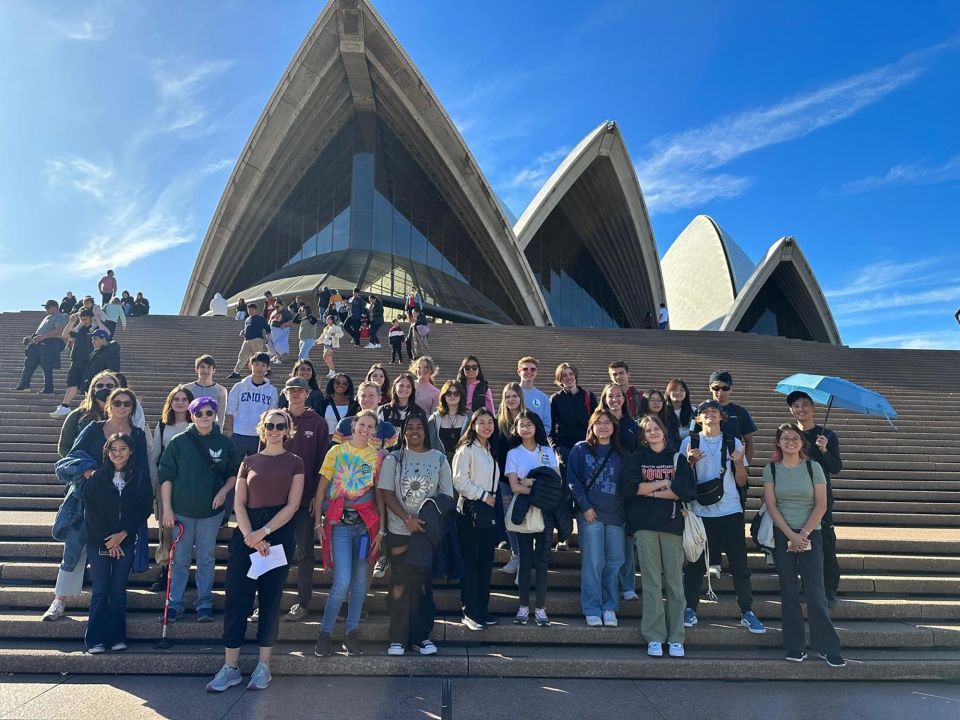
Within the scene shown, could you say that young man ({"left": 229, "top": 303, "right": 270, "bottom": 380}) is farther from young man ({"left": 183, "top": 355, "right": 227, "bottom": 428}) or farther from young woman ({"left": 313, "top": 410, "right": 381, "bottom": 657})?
young woman ({"left": 313, "top": 410, "right": 381, "bottom": 657})

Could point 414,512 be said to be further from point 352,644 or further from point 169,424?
point 169,424

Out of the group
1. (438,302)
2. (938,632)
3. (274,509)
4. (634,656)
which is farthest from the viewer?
(438,302)

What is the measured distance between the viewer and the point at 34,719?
116 inches

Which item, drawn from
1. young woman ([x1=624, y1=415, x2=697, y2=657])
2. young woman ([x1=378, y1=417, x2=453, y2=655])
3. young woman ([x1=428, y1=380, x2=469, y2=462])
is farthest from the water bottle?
young woman ([x1=624, y1=415, x2=697, y2=657])

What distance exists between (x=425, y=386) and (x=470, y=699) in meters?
2.71

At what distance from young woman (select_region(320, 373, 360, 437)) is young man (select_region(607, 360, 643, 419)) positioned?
8.18ft

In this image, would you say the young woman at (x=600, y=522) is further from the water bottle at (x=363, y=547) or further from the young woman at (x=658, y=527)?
the water bottle at (x=363, y=547)

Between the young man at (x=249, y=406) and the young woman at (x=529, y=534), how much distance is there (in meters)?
2.29

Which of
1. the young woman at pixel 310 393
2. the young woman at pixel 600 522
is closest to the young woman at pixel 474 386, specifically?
the young woman at pixel 600 522

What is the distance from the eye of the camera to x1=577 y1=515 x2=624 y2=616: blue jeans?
404 centimetres

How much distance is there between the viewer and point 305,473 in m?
4.00

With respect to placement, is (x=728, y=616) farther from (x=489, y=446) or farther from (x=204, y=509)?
(x=204, y=509)

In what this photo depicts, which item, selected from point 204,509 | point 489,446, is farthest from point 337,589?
point 489,446

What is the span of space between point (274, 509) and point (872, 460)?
835cm
